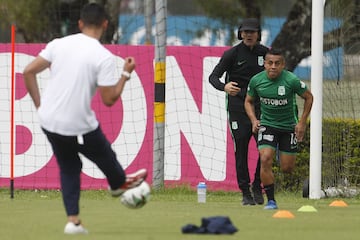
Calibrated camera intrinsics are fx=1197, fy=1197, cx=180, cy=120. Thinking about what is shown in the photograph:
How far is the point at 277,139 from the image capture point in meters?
13.5

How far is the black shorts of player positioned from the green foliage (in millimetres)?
2680

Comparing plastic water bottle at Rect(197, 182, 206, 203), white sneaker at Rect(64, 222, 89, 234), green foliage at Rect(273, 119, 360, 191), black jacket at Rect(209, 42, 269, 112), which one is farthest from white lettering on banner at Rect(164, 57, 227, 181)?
white sneaker at Rect(64, 222, 89, 234)

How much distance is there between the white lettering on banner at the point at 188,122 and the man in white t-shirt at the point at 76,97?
6.85 m

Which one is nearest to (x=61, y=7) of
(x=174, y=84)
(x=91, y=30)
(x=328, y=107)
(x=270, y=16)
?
(x=270, y=16)

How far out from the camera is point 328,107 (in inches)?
A: 641

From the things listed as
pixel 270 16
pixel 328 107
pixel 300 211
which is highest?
pixel 270 16

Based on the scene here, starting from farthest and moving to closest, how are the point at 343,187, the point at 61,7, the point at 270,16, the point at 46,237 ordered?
1. the point at 270,16
2. the point at 61,7
3. the point at 343,187
4. the point at 46,237

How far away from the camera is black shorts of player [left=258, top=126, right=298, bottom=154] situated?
13.4 meters

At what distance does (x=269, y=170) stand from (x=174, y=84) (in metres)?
3.84

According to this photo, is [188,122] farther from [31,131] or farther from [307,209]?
[307,209]

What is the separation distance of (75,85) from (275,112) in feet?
13.6

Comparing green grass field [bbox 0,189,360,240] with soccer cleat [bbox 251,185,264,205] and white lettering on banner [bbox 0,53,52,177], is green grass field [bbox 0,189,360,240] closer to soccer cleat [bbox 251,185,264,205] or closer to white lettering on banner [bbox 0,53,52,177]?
soccer cleat [bbox 251,185,264,205]

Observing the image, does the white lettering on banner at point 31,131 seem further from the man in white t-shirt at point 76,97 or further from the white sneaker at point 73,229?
the white sneaker at point 73,229

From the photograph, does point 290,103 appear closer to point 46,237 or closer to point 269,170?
point 269,170
